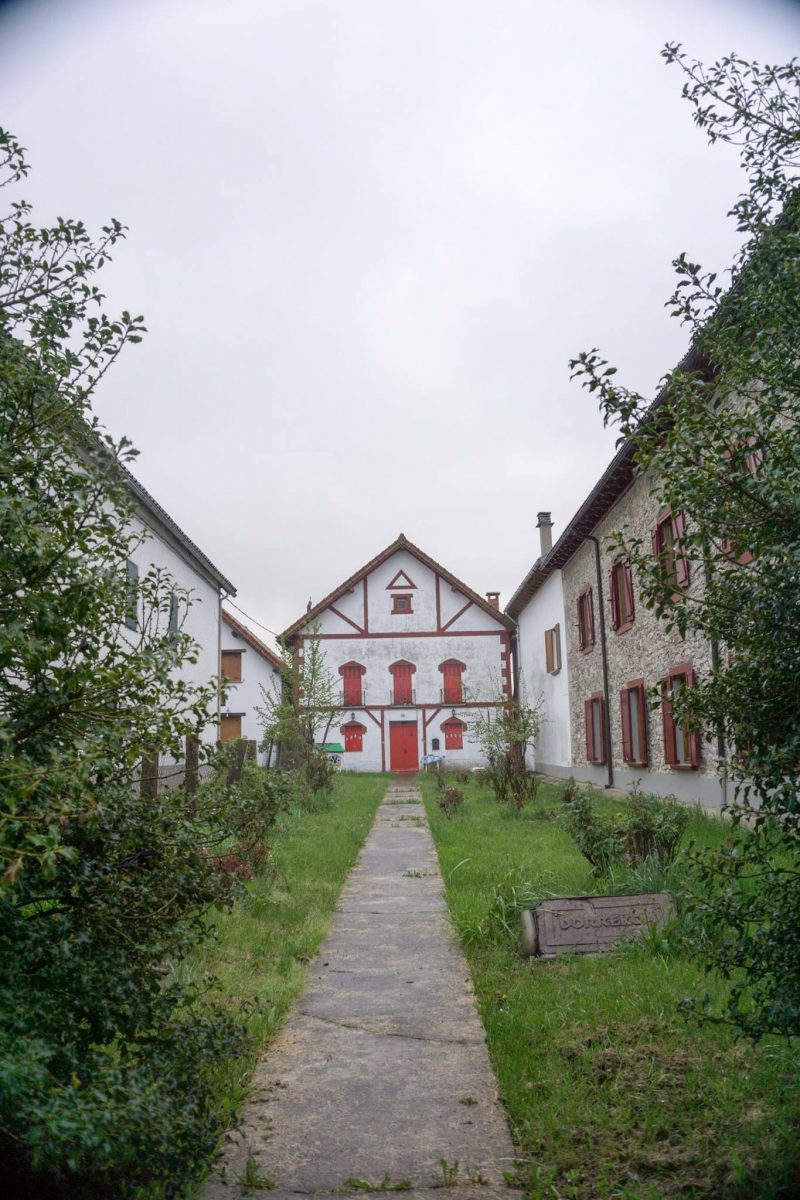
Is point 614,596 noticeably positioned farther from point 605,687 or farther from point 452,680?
point 452,680

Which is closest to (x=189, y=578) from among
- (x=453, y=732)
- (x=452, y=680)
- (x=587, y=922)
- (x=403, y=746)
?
(x=403, y=746)

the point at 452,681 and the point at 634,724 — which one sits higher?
the point at 452,681

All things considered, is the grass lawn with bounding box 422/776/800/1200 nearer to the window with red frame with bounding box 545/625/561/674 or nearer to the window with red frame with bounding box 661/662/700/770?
the window with red frame with bounding box 661/662/700/770

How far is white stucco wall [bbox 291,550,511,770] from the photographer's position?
116ft

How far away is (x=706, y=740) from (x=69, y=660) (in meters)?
2.25

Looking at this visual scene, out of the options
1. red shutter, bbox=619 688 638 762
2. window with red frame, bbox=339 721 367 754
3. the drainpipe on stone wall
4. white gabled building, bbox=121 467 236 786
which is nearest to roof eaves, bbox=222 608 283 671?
window with red frame, bbox=339 721 367 754

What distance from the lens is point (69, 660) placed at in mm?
3172

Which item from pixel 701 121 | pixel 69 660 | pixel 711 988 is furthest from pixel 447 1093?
pixel 701 121

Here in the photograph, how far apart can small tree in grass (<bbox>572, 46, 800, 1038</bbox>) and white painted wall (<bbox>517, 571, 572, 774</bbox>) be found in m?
21.2

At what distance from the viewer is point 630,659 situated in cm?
1820

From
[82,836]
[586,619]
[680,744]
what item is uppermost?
[586,619]

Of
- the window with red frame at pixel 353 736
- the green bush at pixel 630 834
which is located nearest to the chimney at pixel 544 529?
the window with red frame at pixel 353 736

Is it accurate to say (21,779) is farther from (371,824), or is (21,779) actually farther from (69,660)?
(371,824)

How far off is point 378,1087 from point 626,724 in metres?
14.8
